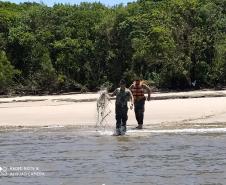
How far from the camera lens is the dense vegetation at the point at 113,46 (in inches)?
1600

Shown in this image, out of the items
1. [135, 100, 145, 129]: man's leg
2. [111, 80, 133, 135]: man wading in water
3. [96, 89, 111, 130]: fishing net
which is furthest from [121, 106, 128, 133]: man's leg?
[96, 89, 111, 130]: fishing net

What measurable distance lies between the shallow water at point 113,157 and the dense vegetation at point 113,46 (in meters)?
22.5

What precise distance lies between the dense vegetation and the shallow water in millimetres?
22520

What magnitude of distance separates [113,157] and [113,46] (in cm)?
3463

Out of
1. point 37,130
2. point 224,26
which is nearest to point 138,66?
point 224,26

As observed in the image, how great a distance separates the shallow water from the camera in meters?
10.8

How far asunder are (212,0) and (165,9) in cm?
445

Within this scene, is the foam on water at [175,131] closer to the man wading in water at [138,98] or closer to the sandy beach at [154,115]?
the man wading in water at [138,98]

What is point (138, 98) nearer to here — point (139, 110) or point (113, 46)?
point (139, 110)

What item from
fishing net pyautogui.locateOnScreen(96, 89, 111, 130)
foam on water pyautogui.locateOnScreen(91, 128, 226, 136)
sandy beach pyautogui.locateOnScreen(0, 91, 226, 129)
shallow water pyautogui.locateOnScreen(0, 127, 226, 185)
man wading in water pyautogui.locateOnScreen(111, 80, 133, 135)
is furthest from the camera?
sandy beach pyautogui.locateOnScreen(0, 91, 226, 129)

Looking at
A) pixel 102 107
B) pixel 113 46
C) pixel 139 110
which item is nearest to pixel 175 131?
pixel 139 110

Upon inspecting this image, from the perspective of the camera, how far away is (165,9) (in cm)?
4422

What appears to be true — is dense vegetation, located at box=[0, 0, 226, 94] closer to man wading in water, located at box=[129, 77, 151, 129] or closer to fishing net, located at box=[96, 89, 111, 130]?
fishing net, located at box=[96, 89, 111, 130]

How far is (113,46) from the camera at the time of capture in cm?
4769
